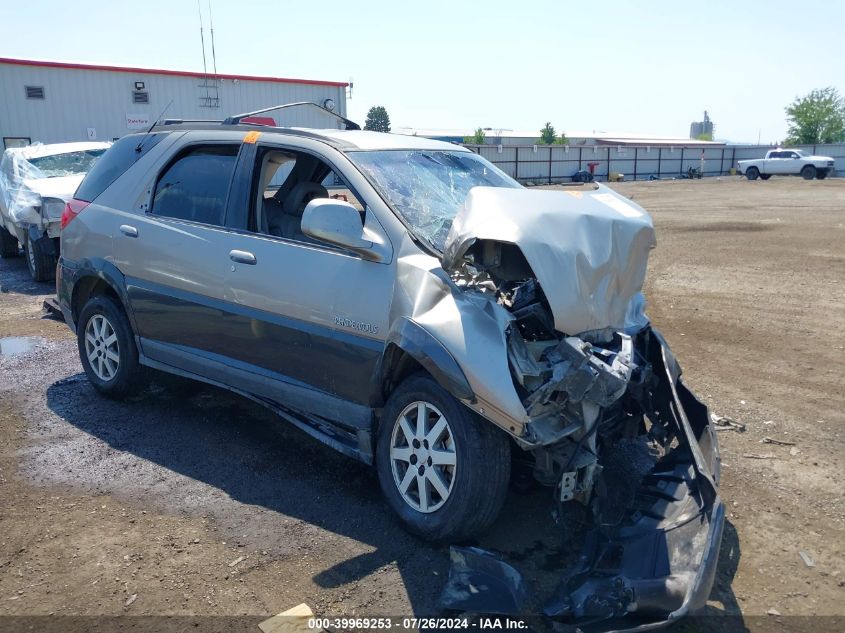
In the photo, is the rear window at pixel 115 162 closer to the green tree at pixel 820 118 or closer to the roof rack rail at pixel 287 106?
the roof rack rail at pixel 287 106

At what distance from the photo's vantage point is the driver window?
443cm

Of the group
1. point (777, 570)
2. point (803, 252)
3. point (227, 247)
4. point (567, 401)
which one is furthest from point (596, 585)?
point (803, 252)

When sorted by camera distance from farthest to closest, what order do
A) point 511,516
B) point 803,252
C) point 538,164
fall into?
point 538,164 < point 803,252 < point 511,516

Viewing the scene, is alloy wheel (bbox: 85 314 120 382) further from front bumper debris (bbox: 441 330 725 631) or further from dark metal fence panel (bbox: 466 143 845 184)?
dark metal fence panel (bbox: 466 143 845 184)

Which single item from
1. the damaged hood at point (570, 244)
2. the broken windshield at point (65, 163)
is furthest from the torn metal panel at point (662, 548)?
the broken windshield at point (65, 163)

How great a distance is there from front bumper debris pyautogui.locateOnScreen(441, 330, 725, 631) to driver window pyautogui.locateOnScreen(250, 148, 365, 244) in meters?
2.01

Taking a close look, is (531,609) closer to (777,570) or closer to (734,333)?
(777,570)

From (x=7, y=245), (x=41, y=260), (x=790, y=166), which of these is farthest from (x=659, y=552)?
(x=790, y=166)

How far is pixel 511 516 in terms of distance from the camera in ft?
12.4

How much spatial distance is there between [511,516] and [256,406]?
2386 mm

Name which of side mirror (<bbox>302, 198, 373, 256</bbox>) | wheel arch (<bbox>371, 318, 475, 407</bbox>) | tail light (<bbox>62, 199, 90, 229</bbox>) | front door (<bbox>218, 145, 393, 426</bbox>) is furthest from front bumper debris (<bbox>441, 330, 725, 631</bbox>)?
tail light (<bbox>62, 199, 90, 229</bbox>)

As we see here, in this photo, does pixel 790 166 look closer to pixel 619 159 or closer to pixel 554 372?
pixel 619 159

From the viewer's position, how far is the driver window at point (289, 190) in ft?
14.5

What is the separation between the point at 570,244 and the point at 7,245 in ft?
40.5
